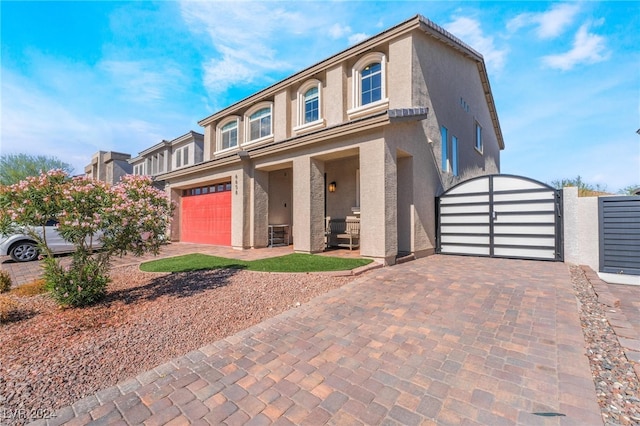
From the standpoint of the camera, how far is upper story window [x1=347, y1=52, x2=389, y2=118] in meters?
9.95

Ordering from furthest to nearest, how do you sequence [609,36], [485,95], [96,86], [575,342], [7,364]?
[485,95]
[96,86]
[609,36]
[575,342]
[7,364]

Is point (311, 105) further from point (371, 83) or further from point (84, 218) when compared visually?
point (84, 218)

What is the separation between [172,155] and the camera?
845 inches

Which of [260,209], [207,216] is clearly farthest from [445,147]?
[207,216]

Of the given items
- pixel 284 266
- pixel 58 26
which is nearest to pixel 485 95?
pixel 284 266

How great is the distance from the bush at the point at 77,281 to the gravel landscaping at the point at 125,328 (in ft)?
0.70

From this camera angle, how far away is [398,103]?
936 centimetres

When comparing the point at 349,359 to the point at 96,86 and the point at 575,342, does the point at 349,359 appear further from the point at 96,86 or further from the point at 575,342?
the point at 96,86

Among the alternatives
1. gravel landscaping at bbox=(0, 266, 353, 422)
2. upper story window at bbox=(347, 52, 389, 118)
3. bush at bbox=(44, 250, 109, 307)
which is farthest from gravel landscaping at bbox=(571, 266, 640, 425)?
upper story window at bbox=(347, 52, 389, 118)

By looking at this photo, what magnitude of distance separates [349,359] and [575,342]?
9.44ft

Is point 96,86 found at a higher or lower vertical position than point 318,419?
higher

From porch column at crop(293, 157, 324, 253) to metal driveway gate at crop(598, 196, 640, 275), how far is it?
8.10m

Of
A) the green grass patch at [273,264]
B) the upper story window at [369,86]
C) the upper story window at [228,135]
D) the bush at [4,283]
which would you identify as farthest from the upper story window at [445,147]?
the bush at [4,283]

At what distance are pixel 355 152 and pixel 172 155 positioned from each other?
18.9m
